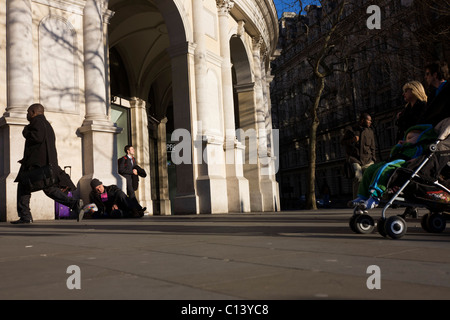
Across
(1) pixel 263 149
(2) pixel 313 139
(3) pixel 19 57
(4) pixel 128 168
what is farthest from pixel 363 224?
(1) pixel 263 149

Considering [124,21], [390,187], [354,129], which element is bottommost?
[390,187]

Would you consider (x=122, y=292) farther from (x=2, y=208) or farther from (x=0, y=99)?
(x=0, y=99)

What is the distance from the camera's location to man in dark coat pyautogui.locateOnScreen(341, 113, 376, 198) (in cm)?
973

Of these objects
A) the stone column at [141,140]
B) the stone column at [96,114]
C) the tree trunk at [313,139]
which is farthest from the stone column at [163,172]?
the stone column at [96,114]

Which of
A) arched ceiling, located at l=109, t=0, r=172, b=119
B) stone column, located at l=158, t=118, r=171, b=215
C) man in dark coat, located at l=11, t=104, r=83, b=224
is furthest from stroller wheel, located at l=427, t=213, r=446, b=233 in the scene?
stone column, located at l=158, t=118, r=171, b=215

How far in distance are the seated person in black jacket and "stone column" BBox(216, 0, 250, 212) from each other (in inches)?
219

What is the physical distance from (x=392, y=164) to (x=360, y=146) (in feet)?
17.4

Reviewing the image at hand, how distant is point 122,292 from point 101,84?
10.1m

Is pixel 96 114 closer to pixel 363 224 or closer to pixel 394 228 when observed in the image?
pixel 363 224

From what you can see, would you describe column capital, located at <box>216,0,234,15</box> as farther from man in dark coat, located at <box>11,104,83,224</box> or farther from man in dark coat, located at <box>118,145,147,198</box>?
man in dark coat, located at <box>11,104,83,224</box>

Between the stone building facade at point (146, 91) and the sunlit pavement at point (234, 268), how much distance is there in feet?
21.4

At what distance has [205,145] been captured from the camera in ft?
48.3
